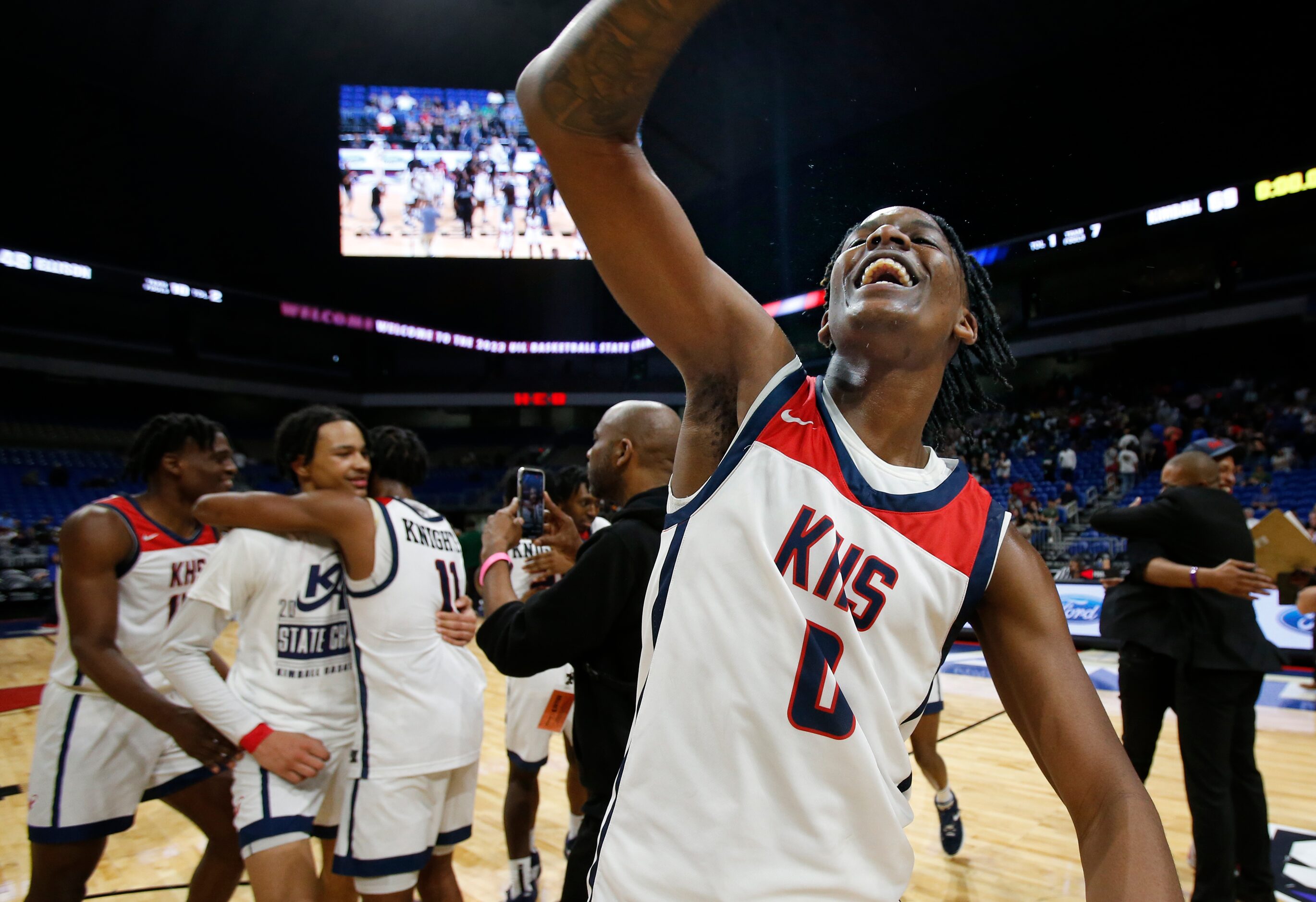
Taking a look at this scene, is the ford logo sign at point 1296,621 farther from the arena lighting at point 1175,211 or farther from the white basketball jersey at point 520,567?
the arena lighting at point 1175,211

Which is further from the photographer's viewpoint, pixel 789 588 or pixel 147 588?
pixel 147 588

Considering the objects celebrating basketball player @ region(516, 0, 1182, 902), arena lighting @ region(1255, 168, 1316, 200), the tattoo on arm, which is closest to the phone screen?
celebrating basketball player @ region(516, 0, 1182, 902)

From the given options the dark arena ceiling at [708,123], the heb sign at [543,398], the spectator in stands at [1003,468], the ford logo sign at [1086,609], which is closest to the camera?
the dark arena ceiling at [708,123]

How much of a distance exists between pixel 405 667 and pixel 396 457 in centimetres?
84

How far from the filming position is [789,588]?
1.03 meters

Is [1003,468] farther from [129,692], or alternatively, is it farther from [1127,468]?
[129,692]

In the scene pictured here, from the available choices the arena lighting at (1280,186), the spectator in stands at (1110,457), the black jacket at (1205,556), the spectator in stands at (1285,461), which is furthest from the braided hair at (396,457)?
the arena lighting at (1280,186)

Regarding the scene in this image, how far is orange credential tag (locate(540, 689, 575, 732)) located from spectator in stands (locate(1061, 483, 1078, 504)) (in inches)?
323

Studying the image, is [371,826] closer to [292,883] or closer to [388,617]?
[292,883]

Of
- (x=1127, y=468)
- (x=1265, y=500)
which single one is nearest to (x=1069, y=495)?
(x=1127, y=468)

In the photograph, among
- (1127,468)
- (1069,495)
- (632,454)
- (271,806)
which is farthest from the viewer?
(1127,468)

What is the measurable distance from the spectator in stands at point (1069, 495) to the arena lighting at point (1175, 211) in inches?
184

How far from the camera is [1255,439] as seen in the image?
12.4m

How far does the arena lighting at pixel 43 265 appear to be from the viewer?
16828mm
